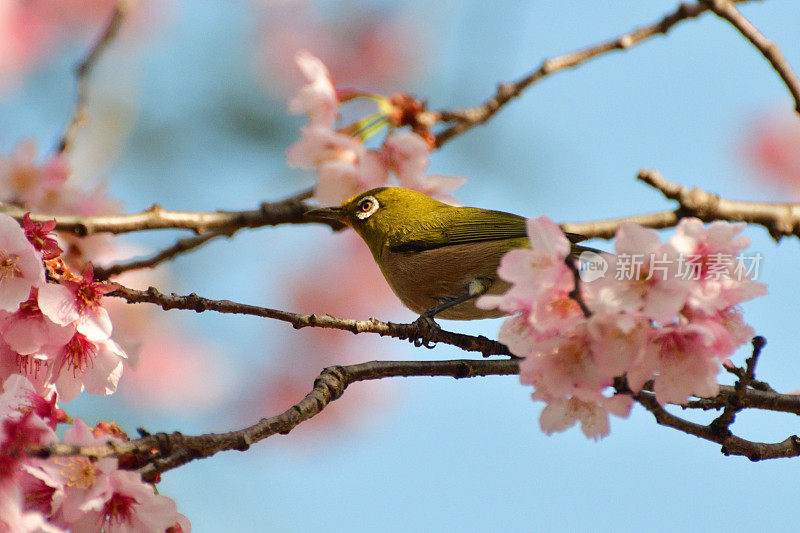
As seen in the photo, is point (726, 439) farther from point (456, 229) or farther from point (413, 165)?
point (413, 165)

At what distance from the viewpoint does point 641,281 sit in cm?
208

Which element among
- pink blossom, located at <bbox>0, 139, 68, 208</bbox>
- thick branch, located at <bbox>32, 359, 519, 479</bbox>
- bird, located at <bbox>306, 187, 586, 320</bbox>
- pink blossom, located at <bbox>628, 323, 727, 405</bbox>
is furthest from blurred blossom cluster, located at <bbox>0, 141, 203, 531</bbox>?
pink blossom, located at <bbox>0, 139, 68, 208</bbox>

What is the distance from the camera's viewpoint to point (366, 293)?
8.72 metres

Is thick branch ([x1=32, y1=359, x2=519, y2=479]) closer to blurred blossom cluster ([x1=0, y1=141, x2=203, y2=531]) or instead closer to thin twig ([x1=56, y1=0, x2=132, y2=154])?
blurred blossom cluster ([x1=0, y1=141, x2=203, y2=531])

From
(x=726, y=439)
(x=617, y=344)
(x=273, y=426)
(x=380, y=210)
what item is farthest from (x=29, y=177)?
(x=726, y=439)

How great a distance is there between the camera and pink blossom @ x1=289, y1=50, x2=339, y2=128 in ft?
15.3

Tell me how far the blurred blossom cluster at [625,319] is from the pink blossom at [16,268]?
5.27 ft

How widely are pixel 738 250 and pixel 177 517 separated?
73.8 inches

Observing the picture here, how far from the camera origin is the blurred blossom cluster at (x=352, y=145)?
15.3ft

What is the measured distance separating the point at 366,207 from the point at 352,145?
0.56 m

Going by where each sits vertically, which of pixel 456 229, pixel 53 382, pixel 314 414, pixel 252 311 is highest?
pixel 456 229

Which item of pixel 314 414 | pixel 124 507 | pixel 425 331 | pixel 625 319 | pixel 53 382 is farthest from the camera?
pixel 425 331

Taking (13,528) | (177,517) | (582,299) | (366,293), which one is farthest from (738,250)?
(366,293)

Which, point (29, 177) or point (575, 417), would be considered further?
point (29, 177)
